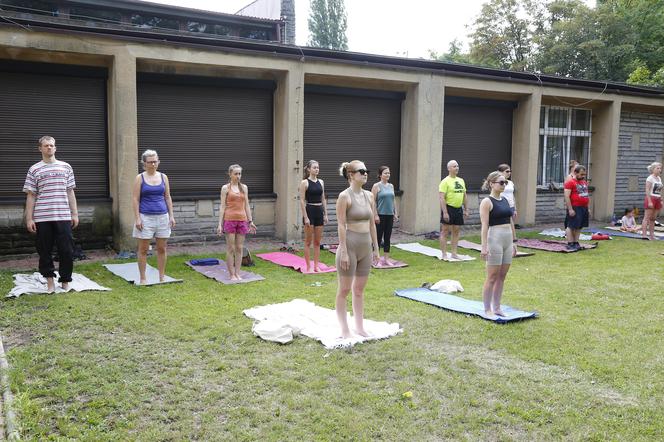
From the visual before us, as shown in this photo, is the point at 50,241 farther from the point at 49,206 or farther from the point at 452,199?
the point at 452,199

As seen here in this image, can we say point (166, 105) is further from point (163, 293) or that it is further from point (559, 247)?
point (559, 247)

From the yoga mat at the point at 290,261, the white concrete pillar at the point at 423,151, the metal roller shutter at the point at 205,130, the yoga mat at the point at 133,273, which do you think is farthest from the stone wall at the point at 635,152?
the yoga mat at the point at 133,273

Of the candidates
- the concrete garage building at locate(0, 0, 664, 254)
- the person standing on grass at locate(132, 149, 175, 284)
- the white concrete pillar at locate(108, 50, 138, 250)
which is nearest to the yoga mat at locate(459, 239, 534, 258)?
the concrete garage building at locate(0, 0, 664, 254)

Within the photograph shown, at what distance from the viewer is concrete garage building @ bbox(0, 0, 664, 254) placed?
10.7m

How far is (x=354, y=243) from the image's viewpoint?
5.95 meters

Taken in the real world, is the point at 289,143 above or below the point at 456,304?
above

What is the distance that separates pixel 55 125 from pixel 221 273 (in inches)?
179

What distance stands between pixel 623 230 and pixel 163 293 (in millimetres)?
13362

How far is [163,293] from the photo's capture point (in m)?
8.14

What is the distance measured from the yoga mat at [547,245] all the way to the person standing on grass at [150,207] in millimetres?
8411

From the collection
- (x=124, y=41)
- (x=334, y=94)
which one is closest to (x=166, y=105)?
(x=124, y=41)

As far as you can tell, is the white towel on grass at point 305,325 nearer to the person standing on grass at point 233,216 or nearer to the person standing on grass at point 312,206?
the person standing on grass at point 233,216

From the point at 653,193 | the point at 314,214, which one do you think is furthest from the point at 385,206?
the point at 653,193

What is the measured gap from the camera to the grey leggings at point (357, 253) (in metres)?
5.94
